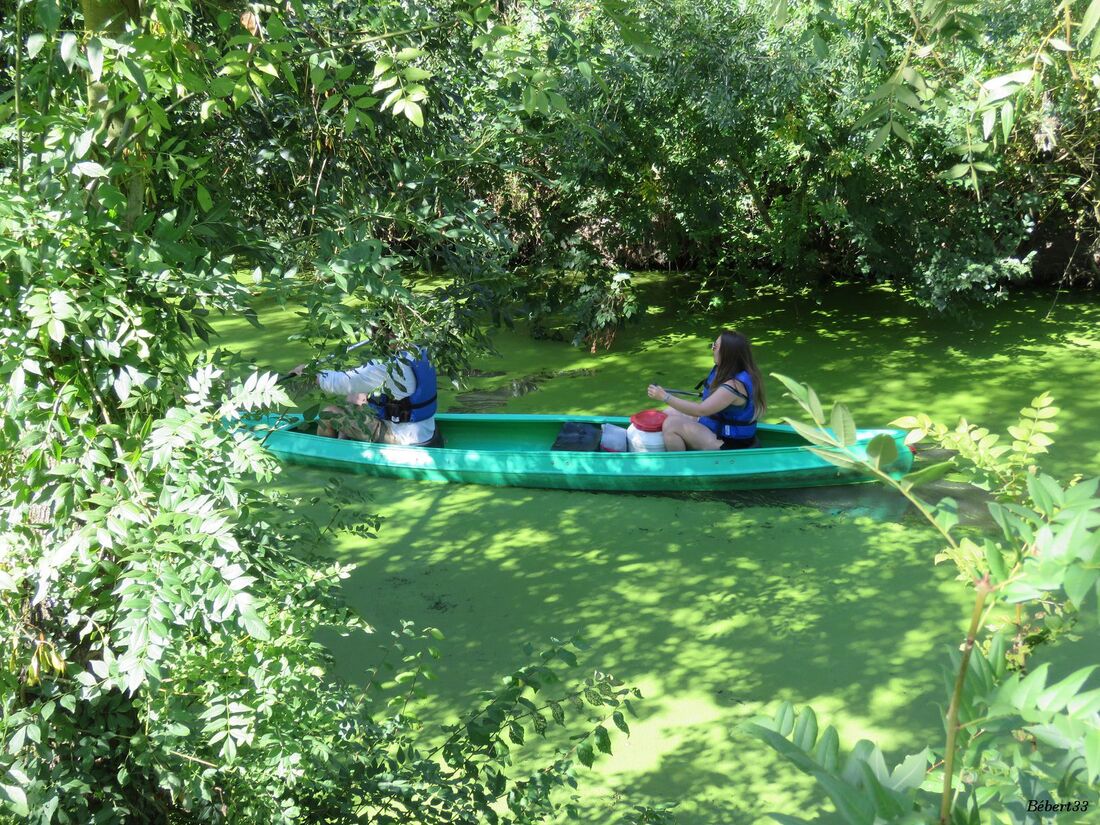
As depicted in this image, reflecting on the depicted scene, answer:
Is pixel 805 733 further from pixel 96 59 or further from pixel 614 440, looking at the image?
pixel 614 440

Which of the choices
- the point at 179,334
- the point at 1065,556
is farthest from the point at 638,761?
the point at 1065,556

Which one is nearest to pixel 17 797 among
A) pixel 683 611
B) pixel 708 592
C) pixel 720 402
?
pixel 683 611

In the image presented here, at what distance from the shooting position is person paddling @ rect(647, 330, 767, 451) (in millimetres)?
4824

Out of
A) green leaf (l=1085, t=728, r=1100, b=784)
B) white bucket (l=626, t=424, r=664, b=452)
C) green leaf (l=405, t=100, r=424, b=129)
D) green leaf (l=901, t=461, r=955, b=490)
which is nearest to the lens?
green leaf (l=1085, t=728, r=1100, b=784)

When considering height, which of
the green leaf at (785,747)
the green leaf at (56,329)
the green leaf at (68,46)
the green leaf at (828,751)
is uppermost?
the green leaf at (68,46)

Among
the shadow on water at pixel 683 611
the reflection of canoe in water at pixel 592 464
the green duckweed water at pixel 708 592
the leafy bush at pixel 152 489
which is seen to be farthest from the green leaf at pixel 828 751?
the reflection of canoe in water at pixel 592 464

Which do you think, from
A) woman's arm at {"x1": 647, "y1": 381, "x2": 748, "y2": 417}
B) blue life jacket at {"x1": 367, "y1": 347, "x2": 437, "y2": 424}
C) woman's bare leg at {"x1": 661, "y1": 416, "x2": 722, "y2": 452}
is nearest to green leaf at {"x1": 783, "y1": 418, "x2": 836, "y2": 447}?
woman's arm at {"x1": 647, "y1": 381, "x2": 748, "y2": 417}

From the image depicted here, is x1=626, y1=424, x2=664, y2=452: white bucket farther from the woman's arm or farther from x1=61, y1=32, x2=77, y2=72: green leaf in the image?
x1=61, y1=32, x2=77, y2=72: green leaf

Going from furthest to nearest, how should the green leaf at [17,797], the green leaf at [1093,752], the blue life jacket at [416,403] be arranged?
the blue life jacket at [416,403] → the green leaf at [17,797] → the green leaf at [1093,752]

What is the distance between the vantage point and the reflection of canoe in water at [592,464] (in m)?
4.77

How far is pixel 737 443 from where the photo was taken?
499cm

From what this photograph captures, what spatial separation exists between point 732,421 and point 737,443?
122 millimetres

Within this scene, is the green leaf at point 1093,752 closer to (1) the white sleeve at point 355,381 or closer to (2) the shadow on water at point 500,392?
(1) the white sleeve at point 355,381

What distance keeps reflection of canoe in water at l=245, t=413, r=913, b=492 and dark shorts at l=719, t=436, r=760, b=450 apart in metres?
0.06
